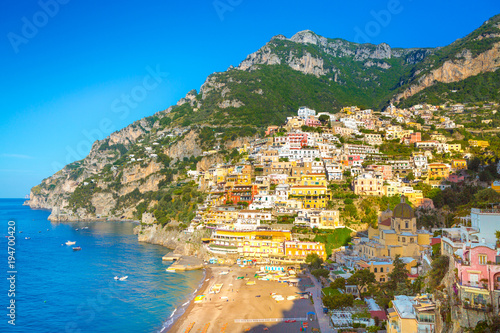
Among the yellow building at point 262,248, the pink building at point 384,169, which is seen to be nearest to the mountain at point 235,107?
the yellow building at point 262,248

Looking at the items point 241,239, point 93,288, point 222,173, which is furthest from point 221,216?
point 93,288

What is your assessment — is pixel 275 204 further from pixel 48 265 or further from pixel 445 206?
pixel 48 265

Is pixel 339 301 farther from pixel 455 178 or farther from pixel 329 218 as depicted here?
pixel 455 178

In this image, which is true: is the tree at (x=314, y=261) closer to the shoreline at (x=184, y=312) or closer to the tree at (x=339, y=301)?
the tree at (x=339, y=301)

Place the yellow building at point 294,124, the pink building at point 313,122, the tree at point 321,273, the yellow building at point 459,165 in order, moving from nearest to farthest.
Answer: the tree at point 321,273, the yellow building at point 459,165, the yellow building at point 294,124, the pink building at point 313,122

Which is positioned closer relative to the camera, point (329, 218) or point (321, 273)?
point (321, 273)

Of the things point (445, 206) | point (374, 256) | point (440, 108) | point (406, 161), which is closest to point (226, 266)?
point (374, 256)

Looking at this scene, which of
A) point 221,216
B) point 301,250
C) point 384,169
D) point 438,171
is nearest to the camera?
point 301,250
